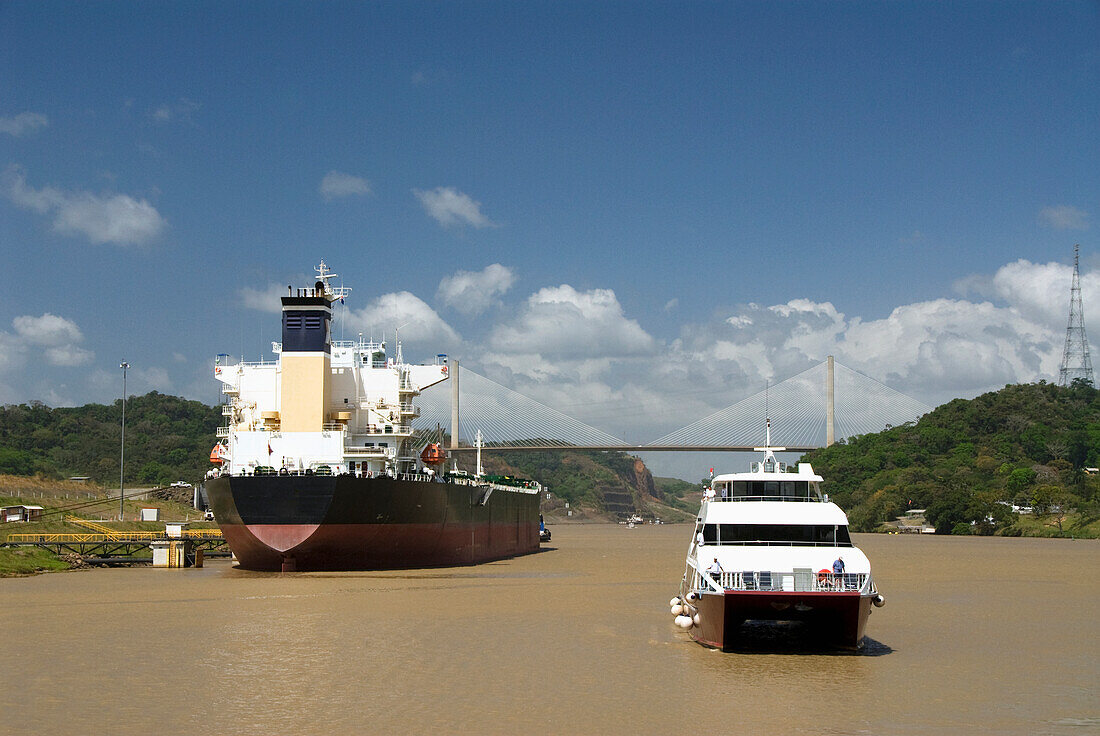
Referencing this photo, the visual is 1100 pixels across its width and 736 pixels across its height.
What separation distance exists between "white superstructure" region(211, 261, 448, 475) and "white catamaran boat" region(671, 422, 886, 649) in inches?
679

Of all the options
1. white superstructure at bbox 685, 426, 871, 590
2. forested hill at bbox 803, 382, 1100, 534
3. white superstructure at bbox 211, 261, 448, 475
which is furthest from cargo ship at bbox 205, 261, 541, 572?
forested hill at bbox 803, 382, 1100, 534

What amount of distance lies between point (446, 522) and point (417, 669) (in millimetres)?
21638

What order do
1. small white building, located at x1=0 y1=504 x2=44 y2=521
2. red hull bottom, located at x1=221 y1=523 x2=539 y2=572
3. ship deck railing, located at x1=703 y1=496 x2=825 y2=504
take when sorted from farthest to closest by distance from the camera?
1. small white building, located at x1=0 y1=504 x2=44 y2=521
2. red hull bottom, located at x1=221 y1=523 x2=539 y2=572
3. ship deck railing, located at x1=703 y1=496 x2=825 y2=504

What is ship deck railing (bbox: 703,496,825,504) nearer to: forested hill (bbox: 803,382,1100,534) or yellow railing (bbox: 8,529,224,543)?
yellow railing (bbox: 8,529,224,543)

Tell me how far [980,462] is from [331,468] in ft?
269

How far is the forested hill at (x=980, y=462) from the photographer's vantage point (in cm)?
8431

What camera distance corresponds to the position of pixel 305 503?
111ft

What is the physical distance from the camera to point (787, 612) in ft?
62.3

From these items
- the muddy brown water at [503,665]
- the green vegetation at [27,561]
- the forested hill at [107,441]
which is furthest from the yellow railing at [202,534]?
the forested hill at [107,441]

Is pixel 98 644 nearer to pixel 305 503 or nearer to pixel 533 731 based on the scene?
pixel 533 731

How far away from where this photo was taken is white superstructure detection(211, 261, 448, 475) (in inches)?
1501

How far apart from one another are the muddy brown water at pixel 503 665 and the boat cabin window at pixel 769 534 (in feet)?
6.30

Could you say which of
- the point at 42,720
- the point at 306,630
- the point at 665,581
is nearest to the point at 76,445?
the point at 665,581

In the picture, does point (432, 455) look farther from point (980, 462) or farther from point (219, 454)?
point (980, 462)
